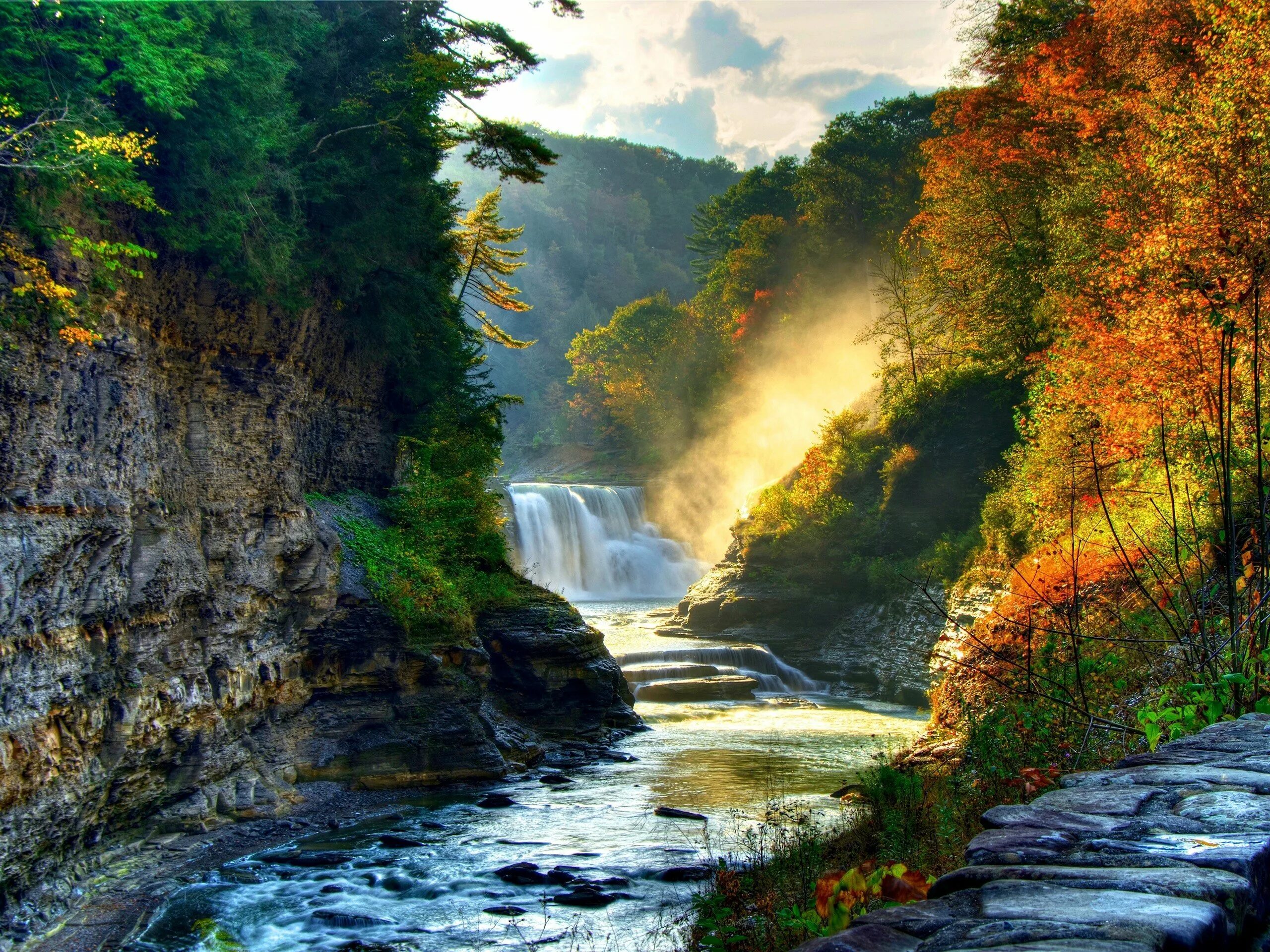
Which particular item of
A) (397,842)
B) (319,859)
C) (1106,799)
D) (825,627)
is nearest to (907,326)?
(825,627)

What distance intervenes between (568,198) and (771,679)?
76.4 m

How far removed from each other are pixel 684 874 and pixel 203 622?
689 cm

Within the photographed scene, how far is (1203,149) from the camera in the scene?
38.4ft

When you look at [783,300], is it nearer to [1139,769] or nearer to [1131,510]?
[1131,510]

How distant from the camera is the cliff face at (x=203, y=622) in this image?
26.8 ft

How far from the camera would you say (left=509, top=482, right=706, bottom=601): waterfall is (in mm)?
38469

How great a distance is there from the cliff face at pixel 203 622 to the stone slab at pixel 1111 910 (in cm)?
851

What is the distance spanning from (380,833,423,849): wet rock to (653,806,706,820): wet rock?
10.2ft

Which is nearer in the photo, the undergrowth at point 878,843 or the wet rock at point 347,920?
the undergrowth at point 878,843

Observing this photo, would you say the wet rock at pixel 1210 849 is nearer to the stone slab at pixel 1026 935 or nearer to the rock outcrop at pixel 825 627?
the stone slab at pixel 1026 935

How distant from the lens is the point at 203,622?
1107cm

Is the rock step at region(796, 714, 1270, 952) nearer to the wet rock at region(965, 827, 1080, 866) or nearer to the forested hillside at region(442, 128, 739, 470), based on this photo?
the wet rock at region(965, 827, 1080, 866)

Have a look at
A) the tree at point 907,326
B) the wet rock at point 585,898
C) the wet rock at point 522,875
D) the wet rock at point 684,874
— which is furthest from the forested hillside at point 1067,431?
the wet rock at point 522,875

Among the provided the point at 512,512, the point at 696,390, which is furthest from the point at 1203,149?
the point at 696,390
